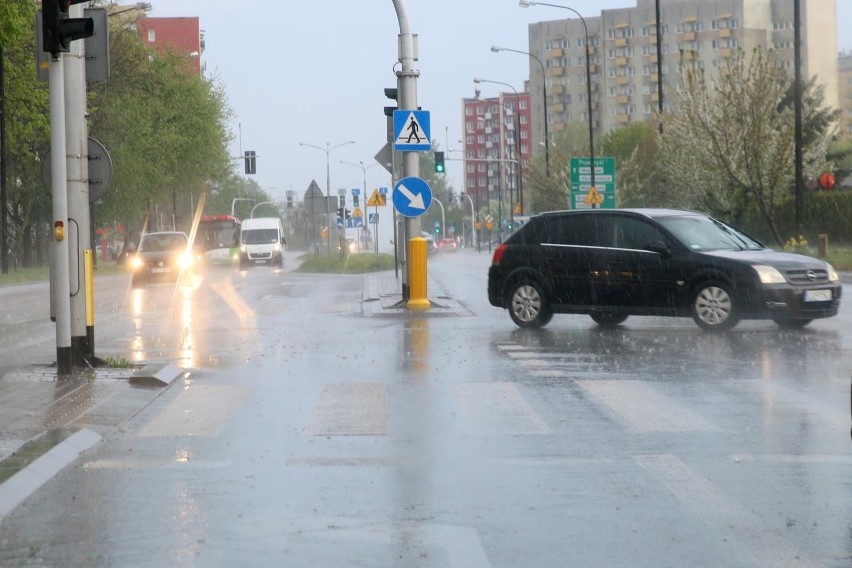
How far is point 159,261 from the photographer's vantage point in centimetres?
4222

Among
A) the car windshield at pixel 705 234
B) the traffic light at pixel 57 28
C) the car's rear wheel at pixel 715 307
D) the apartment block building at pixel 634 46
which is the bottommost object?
the car's rear wheel at pixel 715 307

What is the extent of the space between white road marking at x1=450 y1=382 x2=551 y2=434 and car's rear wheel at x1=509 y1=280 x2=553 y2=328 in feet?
22.6

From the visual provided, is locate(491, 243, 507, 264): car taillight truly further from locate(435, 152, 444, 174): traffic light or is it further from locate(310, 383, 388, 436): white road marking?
locate(435, 152, 444, 174): traffic light

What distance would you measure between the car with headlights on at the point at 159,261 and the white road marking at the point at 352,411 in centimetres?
2991

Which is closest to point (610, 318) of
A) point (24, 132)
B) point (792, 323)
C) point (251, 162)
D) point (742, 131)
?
point (792, 323)

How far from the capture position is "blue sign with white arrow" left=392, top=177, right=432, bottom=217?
23.6 metres

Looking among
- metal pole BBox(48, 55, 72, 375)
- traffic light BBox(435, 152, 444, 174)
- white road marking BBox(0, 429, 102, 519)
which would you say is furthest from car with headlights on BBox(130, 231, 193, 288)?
white road marking BBox(0, 429, 102, 519)

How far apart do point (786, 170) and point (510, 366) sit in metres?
37.4

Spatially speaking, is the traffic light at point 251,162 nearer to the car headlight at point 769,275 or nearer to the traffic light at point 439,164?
the traffic light at point 439,164

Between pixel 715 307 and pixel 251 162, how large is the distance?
59.9 meters

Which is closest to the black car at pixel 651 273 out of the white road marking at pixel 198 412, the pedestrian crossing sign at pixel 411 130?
the pedestrian crossing sign at pixel 411 130

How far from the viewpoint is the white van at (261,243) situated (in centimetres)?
6819

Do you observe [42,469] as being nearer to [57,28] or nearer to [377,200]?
[57,28]

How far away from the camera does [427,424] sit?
10.1 meters
